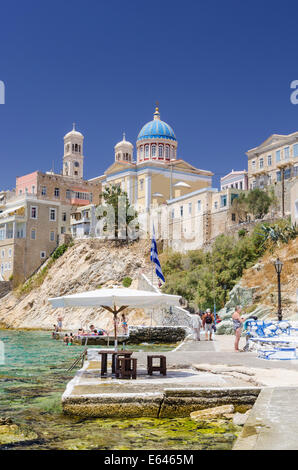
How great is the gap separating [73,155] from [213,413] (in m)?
70.6

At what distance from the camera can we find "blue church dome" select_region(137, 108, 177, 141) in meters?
61.7

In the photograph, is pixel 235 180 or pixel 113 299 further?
pixel 235 180

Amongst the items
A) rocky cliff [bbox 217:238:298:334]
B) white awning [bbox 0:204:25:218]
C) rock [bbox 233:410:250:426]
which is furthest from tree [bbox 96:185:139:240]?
rock [bbox 233:410:250:426]

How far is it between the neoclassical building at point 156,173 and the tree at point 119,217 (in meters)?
2.30

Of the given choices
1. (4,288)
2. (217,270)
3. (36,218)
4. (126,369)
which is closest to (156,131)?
(36,218)

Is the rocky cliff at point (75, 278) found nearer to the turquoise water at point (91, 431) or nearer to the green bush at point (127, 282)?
the green bush at point (127, 282)

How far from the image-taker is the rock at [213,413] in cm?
780

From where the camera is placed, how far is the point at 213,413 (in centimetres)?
784

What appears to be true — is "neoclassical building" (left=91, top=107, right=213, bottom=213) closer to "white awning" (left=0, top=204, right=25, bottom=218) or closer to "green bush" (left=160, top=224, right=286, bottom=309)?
"white awning" (left=0, top=204, right=25, bottom=218)

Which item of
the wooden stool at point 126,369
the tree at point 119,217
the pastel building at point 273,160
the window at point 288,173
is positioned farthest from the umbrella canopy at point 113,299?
the tree at point 119,217

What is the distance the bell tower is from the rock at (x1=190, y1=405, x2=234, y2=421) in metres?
69.4

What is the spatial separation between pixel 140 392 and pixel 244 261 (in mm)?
26867

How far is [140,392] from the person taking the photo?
8359 millimetres

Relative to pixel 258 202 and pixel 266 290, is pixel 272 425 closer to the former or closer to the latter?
pixel 266 290
